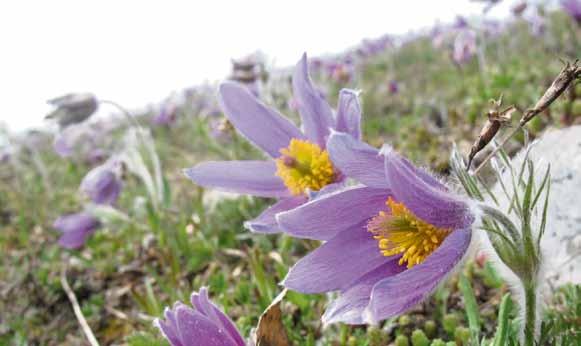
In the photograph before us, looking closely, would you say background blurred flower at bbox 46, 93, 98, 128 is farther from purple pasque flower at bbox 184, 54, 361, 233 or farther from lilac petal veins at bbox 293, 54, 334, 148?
lilac petal veins at bbox 293, 54, 334, 148

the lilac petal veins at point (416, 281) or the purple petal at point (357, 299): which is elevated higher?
the lilac petal veins at point (416, 281)

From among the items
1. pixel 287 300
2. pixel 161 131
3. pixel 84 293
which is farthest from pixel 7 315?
pixel 161 131

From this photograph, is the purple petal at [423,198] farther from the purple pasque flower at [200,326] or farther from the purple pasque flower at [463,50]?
the purple pasque flower at [463,50]

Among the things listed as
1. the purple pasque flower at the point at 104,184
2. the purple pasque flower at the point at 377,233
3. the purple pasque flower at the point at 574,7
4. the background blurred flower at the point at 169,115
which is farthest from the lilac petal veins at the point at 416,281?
the background blurred flower at the point at 169,115

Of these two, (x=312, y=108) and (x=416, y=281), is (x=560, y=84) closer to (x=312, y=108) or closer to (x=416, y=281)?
(x=416, y=281)

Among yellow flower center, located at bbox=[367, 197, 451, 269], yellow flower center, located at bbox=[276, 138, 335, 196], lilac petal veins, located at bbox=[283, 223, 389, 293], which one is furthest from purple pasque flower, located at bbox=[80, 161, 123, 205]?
yellow flower center, located at bbox=[367, 197, 451, 269]

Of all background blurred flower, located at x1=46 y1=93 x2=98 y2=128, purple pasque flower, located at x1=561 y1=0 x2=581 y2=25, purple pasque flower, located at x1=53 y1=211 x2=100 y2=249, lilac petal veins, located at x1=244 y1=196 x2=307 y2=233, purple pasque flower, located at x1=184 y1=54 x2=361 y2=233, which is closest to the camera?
lilac petal veins, located at x1=244 y1=196 x2=307 y2=233

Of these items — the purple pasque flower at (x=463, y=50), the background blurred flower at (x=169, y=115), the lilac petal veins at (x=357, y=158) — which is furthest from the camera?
the background blurred flower at (x=169, y=115)
